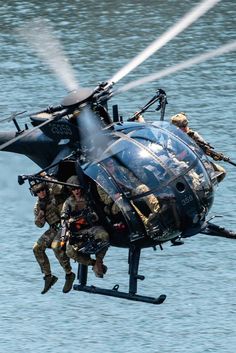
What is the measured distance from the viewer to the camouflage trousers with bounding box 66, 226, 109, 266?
42.1m

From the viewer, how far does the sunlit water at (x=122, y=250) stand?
242 feet

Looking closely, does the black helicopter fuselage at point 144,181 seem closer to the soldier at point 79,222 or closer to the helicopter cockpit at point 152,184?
the helicopter cockpit at point 152,184

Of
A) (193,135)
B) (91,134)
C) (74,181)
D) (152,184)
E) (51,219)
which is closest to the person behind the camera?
(152,184)

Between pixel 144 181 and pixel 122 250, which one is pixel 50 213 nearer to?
pixel 144 181

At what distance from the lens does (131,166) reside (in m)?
41.6

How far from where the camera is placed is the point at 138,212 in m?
41.7

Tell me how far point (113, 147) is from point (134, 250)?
139 inches

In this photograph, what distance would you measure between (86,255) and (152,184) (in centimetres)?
366

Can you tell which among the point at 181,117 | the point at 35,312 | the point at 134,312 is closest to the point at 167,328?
the point at 134,312

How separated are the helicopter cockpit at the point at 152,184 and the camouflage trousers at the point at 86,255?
1.87 ft

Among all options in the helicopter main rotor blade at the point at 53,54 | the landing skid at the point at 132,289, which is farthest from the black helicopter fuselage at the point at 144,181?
A: the helicopter main rotor blade at the point at 53,54

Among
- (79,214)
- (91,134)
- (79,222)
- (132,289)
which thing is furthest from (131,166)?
(132,289)

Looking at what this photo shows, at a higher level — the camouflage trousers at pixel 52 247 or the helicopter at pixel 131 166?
the helicopter at pixel 131 166

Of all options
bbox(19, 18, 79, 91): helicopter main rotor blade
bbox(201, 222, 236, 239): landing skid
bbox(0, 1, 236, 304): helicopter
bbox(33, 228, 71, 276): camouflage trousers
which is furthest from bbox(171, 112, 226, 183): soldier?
bbox(33, 228, 71, 276): camouflage trousers
